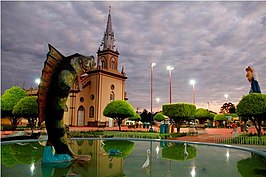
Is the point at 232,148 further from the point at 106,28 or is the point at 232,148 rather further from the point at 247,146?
the point at 106,28

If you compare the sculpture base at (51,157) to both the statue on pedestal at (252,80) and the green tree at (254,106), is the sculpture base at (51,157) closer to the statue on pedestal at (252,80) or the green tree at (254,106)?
the green tree at (254,106)

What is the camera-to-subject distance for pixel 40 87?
1068 centimetres

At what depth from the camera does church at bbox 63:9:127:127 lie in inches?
1971

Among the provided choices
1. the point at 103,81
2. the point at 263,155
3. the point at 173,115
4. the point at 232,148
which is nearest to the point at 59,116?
the point at 263,155

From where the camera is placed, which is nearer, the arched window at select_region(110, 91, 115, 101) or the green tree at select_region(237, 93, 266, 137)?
the green tree at select_region(237, 93, 266, 137)

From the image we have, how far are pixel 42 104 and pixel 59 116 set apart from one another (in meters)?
0.90

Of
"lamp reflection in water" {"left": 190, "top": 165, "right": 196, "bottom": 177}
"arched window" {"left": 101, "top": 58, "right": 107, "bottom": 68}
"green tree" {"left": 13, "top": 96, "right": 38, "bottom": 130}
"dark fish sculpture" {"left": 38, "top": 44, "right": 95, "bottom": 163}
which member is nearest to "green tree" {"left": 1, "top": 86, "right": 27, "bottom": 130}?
"green tree" {"left": 13, "top": 96, "right": 38, "bottom": 130}

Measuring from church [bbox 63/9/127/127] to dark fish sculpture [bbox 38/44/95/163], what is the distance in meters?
37.2

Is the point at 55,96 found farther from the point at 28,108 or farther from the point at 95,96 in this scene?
the point at 95,96

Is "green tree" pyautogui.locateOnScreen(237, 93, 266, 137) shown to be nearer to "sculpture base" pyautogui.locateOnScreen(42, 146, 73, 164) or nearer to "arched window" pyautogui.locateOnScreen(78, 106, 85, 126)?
"sculpture base" pyautogui.locateOnScreen(42, 146, 73, 164)

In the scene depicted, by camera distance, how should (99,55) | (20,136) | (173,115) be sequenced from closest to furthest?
(20,136) → (173,115) → (99,55)

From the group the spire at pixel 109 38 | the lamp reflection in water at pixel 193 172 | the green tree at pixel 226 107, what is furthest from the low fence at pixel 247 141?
the green tree at pixel 226 107

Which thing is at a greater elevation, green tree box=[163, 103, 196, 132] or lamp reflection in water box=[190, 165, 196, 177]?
green tree box=[163, 103, 196, 132]

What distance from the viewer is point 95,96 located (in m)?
50.7
